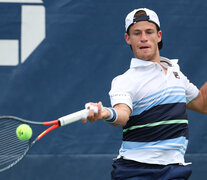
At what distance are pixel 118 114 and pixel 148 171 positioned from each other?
44cm

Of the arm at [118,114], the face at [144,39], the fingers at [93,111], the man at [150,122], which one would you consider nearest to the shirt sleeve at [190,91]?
the man at [150,122]

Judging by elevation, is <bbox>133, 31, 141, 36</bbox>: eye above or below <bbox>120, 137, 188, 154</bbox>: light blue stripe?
above

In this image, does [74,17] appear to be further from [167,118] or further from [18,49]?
[167,118]

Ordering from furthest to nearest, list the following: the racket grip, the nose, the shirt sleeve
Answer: the shirt sleeve, the nose, the racket grip

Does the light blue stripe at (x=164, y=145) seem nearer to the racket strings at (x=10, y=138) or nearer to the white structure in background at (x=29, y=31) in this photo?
the racket strings at (x=10, y=138)

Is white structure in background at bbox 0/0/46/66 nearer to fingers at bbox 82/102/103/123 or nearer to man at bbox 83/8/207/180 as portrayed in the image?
man at bbox 83/8/207/180

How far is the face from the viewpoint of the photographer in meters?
2.81

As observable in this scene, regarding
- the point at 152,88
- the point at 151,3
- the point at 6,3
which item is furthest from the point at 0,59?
the point at 152,88

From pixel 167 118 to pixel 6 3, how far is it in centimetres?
195

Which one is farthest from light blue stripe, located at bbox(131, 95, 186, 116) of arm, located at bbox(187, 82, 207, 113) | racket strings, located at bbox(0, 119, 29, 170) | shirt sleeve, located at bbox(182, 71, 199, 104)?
racket strings, located at bbox(0, 119, 29, 170)

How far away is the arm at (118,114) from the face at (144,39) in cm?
43

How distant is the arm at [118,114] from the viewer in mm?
2328

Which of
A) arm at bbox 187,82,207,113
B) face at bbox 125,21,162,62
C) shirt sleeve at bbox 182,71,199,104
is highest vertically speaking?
face at bbox 125,21,162,62

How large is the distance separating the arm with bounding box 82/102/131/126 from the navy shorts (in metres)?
0.35
